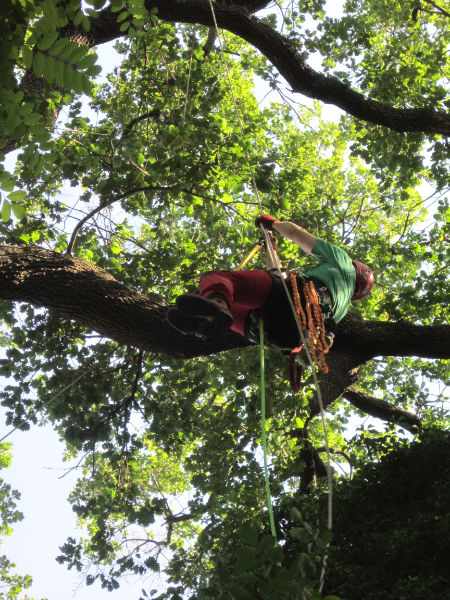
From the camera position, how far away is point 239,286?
10.1 feet

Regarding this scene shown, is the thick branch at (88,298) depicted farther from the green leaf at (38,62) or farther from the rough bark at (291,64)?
the rough bark at (291,64)

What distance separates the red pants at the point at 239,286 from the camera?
9.53 feet

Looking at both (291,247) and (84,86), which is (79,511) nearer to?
(291,247)

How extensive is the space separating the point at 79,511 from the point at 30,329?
187cm

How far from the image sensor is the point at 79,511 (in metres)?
5.03

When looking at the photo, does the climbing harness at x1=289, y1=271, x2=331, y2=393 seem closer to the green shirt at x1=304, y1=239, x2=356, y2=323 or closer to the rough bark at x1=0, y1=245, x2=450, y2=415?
the green shirt at x1=304, y1=239, x2=356, y2=323

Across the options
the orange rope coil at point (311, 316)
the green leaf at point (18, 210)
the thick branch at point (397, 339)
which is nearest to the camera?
the green leaf at point (18, 210)

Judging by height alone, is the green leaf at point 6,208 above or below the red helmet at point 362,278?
below

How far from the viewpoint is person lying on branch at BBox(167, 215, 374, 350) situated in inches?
111

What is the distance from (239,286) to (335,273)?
32.0 inches

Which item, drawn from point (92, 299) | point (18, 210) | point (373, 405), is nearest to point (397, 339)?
point (373, 405)

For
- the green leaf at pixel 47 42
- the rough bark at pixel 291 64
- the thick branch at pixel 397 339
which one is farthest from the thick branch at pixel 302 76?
the green leaf at pixel 47 42

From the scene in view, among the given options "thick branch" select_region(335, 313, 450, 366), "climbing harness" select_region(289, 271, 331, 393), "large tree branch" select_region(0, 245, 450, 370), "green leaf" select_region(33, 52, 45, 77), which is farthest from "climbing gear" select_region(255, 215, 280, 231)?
"green leaf" select_region(33, 52, 45, 77)

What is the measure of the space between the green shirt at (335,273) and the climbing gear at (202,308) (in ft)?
3.02
